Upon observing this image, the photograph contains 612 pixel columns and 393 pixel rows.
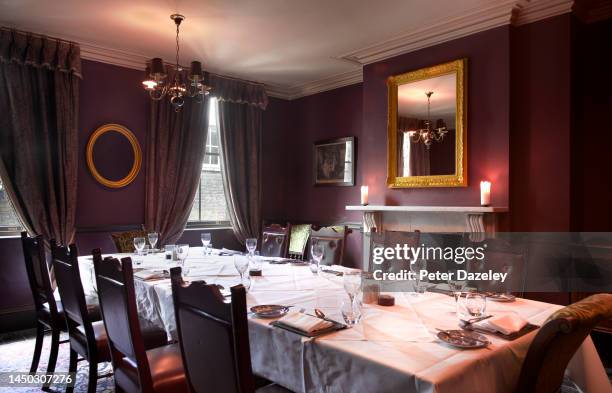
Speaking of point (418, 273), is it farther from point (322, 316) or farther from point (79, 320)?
point (79, 320)

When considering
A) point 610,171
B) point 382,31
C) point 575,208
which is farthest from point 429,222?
point 382,31

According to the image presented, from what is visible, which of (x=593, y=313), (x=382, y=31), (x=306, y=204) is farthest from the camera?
(x=306, y=204)

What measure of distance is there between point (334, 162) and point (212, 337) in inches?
176

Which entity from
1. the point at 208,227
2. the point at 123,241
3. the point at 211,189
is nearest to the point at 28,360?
the point at 123,241

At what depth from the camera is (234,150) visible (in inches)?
217

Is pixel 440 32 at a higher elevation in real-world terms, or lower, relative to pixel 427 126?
higher

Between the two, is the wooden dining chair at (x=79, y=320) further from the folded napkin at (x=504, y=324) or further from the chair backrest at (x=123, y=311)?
the folded napkin at (x=504, y=324)

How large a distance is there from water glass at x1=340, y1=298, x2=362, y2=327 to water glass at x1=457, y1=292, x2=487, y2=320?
15.1 inches

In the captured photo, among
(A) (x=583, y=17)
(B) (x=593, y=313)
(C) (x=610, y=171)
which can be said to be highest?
(A) (x=583, y=17)

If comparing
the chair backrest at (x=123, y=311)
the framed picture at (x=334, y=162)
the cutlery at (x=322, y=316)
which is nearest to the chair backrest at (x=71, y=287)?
the chair backrest at (x=123, y=311)

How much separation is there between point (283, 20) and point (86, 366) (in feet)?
10.3

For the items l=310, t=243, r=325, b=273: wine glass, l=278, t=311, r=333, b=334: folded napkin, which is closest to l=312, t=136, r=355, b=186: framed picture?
l=310, t=243, r=325, b=273: wine glass

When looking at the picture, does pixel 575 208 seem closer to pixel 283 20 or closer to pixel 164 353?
pixel 283 20

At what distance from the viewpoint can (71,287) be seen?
218 centimetres
